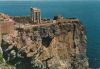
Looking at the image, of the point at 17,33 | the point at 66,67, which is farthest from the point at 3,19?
the point at 66,67

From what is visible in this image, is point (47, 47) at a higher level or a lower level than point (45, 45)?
lower

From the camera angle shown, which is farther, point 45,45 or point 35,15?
point 35,15

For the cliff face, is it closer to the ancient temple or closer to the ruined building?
the ruined building

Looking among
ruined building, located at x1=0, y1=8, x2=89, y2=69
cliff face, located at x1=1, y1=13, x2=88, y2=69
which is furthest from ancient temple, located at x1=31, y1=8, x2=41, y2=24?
cliff face, located at x1=1, y1=13, x2=88, y2=69

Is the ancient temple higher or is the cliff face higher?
the ancient temple

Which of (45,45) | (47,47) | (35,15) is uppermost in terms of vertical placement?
(35,15)

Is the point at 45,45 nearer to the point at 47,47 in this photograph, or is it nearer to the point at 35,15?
the point at 47,47

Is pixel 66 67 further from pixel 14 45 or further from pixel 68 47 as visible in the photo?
pixel 14 45

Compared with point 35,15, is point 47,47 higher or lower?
lower

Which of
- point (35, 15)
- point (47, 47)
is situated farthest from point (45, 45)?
point (35, 15)
